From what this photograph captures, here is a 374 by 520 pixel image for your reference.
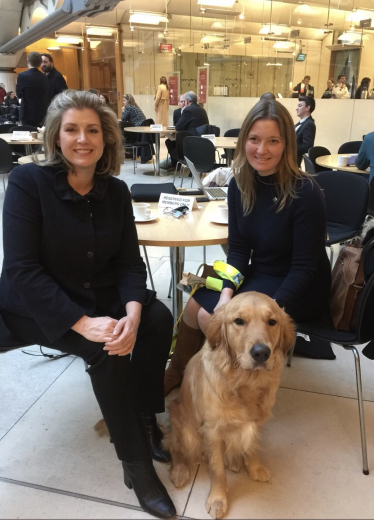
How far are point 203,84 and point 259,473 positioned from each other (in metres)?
10.9

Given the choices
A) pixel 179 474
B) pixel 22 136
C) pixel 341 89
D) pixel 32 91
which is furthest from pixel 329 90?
pixel 179 474

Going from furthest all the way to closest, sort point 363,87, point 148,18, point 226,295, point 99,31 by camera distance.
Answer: point 99,31
point 148,18
point 363,87
point 226,295

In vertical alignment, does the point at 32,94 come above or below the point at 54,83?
below

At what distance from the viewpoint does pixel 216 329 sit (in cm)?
145

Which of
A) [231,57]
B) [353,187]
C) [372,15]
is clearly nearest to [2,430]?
[353,187]

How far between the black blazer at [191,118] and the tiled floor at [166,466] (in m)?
5.56

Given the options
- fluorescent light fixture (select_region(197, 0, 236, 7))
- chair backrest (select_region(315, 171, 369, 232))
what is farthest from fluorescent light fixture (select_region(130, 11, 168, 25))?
chair backrest (select_region(315, 171, 369, 232))

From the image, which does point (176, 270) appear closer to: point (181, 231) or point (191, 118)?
point (181, 231)

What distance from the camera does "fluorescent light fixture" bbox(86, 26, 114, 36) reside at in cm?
1337

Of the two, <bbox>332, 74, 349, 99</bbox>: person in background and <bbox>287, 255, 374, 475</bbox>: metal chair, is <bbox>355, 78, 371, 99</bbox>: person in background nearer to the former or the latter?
<bbox>332, 74, 349, 99</bbox>: person in background

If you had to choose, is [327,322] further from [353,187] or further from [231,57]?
[231,57]

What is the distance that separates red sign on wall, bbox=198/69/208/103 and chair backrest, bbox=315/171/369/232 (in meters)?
8.87

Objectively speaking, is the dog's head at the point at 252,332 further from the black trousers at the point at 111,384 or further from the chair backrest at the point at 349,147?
the chair backrest at the point at 349,147

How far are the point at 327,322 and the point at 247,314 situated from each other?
0.61m
